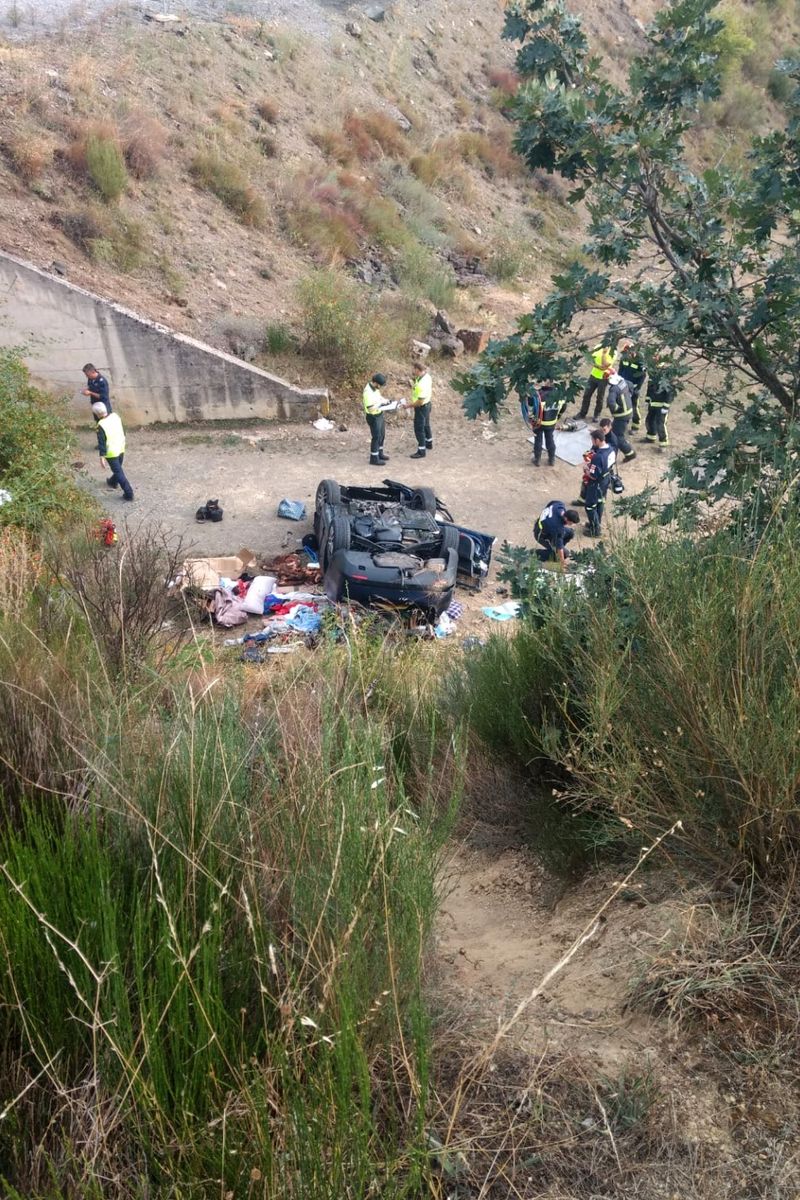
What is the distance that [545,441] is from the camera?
14664mm

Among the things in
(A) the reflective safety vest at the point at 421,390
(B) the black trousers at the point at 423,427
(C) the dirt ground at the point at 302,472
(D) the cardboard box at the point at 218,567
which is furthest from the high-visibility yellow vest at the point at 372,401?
(D) the cardboard box at the point at 218,567

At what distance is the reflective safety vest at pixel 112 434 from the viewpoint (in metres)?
12.2

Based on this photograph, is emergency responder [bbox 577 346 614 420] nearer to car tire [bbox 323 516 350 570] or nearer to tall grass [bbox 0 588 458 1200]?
car tire [bbox 323 516 350 570]

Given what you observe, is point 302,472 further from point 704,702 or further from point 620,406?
point 704,702

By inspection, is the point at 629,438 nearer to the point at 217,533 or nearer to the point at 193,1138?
the point at 217,533

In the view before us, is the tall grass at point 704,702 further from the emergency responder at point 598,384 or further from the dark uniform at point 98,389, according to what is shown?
the emergency responder at point 598,384

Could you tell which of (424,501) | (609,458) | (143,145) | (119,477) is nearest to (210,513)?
(119,477)

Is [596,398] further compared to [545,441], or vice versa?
[596,398]

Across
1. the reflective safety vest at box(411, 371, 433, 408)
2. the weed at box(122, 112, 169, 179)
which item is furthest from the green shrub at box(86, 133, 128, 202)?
the reflective safety vest at box(411, 371, 433, 408)

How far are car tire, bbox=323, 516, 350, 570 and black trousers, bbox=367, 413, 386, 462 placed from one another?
444 centimetres

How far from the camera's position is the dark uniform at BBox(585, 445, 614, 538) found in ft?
38.8

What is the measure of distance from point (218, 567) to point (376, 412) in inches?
172

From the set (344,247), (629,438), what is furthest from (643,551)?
(344,247)

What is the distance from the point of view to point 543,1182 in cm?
225
